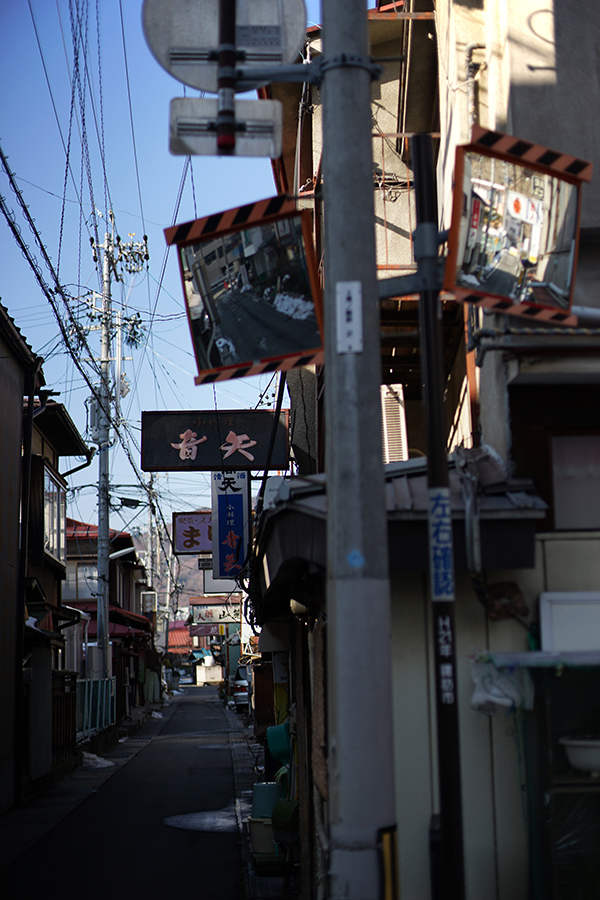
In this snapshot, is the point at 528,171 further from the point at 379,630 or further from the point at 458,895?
the point at 458,895

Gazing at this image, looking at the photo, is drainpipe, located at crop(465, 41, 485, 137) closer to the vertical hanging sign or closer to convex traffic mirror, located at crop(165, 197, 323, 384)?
convex traffic mirror, located at crop(165, 197, 323, 384)

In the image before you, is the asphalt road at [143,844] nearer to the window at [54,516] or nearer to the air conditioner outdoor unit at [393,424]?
the air conditioner outdoor unit at [393,424]

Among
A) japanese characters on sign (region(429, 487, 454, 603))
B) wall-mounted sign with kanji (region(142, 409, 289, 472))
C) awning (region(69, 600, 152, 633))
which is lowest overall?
awning (region(69, 600, 152, 633))

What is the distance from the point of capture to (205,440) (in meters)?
14.5

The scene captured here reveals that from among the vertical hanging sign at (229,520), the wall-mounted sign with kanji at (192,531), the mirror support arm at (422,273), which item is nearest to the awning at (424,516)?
the mirror support arm at (422,273)

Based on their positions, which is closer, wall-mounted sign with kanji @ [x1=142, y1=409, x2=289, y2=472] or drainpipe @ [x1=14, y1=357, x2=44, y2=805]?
wall-mounted sign with kanji @ [x1=142, y1=409, x2=289, y2=472]

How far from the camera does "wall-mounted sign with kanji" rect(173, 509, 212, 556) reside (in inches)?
1081

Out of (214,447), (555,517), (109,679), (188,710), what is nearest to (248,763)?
(109,679)

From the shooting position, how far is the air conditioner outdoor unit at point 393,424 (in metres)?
9.14

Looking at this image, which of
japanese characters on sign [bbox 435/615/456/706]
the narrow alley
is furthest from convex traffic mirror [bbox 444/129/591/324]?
the narrow alley

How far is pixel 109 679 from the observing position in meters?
29.1

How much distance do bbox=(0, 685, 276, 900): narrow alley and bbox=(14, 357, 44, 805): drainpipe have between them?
3.28 ft

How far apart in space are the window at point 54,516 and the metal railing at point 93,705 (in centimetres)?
385

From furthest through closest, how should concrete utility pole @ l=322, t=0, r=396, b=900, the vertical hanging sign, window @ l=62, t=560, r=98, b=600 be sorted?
window @ l=62, t=560, r=98, b=600
the vertical hanging sign
concrete utility pole @ l=322, t=0, r=396, b=900
